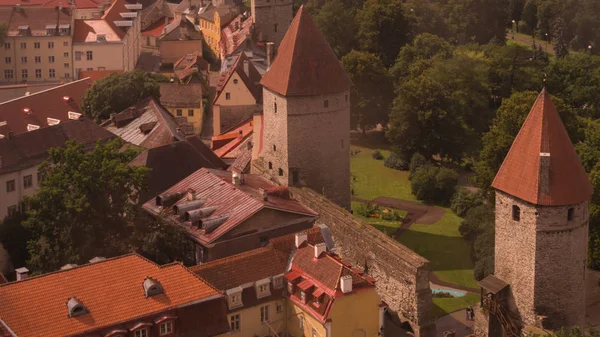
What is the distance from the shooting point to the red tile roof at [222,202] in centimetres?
5897

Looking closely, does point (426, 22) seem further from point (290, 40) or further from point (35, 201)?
point (35, 201)

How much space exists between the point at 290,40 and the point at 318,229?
15703 millimetres

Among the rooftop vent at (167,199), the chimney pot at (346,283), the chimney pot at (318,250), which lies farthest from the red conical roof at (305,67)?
the chimney pot at (346,283)

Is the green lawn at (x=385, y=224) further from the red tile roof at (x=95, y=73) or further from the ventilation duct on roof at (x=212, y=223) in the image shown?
the red tile roof at (x=95, y=73)

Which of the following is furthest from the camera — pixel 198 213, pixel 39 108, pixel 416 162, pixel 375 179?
pixel 375 179

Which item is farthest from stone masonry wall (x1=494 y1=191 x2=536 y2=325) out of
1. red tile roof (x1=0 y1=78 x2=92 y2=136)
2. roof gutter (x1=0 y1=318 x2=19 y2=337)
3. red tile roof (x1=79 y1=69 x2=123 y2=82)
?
red tile roof (x1=79 y1=69 x2=123 y2=82)

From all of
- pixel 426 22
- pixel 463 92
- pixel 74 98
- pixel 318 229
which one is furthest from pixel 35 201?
pixel 426 22

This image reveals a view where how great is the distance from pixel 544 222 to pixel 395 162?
34.2m

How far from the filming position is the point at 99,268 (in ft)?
164

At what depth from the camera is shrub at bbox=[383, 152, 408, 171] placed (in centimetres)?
8906

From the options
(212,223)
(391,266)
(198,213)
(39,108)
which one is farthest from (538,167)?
(39,108)

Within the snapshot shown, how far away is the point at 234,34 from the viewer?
110 meters

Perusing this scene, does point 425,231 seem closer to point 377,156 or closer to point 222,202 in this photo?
point 377,156

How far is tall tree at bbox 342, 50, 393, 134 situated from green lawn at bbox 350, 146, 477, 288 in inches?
128
